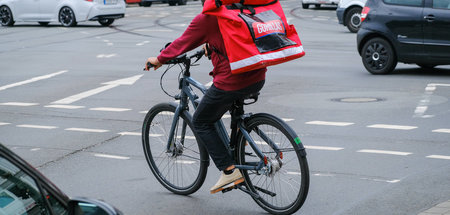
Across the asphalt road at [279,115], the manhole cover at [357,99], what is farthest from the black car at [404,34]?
the manhole cover at [357,99]

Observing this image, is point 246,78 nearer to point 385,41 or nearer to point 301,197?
point 301,197

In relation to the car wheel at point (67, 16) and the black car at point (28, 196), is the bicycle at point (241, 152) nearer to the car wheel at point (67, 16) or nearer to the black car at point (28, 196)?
the black car at point (28, 196)

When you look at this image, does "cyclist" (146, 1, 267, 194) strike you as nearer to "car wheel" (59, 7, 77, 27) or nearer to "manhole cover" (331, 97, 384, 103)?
"manhole cover" (331, 97, 384, 103)

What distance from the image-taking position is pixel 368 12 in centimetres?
1430

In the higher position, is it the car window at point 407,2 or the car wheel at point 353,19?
the car window at point 407,2

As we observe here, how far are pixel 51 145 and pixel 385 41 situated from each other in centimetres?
742

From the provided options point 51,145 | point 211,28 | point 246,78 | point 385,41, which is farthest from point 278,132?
point 385,41

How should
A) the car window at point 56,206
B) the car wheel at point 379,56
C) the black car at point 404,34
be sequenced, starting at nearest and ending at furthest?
the car window at point 56,206 → the black car at point 404,34 → the car wheel at point 379,56

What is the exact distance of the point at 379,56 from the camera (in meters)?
14.1

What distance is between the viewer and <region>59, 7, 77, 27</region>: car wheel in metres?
27.3

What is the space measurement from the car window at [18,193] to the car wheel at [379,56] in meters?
11.8

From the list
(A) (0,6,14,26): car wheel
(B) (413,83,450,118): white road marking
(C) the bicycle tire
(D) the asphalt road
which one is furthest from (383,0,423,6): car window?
(A) (0,6,14,26): car wheel

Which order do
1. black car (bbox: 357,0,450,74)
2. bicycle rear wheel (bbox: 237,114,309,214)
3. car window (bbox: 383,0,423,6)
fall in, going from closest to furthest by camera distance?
bicycle rear wheel (bbox: 237,114,309,214), black car (bbox: 357,0,450,74), car window (bbox: 383,0,423,6)

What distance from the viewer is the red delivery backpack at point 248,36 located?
17.3 ft
